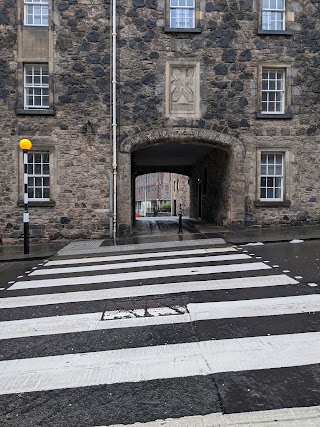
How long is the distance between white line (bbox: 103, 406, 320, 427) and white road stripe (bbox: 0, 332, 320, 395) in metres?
0.66

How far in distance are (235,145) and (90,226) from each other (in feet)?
21.6

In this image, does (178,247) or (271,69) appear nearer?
(178,247)

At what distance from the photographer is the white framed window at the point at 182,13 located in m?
15.3

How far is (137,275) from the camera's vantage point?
25.3 feet

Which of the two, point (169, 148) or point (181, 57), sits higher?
point (181, 57)

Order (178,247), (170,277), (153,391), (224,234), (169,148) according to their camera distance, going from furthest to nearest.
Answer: (169,148), (224,234), (178,247), (170,277), (153,391)

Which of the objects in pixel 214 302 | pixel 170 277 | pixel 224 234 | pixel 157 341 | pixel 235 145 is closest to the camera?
pixel 157 341

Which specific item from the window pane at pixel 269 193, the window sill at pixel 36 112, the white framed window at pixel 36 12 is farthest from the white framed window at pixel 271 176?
the white framed window at pixel 36 12

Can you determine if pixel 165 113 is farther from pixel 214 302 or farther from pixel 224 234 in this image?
pixel 214 302

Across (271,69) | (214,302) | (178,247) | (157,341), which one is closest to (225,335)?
(157,341)

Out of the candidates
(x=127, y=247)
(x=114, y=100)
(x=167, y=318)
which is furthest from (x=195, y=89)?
(x=167, y=318)

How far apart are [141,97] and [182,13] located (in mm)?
3796

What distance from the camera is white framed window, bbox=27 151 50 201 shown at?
49.6 feet

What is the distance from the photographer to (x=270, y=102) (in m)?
15.9
